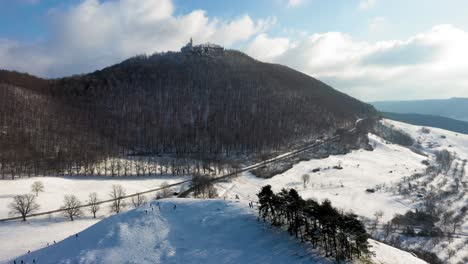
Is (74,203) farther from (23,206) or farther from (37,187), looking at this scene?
(37,187)

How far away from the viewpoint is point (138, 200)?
91.9 m

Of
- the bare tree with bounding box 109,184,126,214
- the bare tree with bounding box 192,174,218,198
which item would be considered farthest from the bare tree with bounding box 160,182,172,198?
the bare tree with bounding box 109,184,126,214

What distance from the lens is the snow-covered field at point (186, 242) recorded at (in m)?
37.6

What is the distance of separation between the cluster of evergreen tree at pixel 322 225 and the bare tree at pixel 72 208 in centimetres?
5800

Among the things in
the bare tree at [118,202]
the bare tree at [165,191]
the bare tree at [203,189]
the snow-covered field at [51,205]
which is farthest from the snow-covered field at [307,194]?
the bare tree at [165,191]

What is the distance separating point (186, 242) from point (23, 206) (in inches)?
2325

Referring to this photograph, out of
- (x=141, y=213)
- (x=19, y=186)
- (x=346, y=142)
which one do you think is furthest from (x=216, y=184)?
(x=346, y=142)

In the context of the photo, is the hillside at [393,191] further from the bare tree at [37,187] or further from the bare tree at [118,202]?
the bare tree at [37,187]

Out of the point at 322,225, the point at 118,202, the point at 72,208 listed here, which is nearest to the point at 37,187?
the point at 72,208

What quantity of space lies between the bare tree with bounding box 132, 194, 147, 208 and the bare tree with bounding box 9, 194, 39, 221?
2346cm

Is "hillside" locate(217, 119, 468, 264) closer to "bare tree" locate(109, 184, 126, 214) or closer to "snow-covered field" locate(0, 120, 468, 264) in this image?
"snow-covered field" locate(0, 120, 468, 264)

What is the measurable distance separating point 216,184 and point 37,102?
465 feet

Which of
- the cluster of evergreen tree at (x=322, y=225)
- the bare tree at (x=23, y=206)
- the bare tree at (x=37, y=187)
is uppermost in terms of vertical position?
the cluster of evergreen tree at (x=322, y=225)

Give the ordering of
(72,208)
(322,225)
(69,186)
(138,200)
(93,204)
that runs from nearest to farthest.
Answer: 1. (322,225)
2. (72,208)
3. (93,204)
4. (138,200)
5. (69,186)
